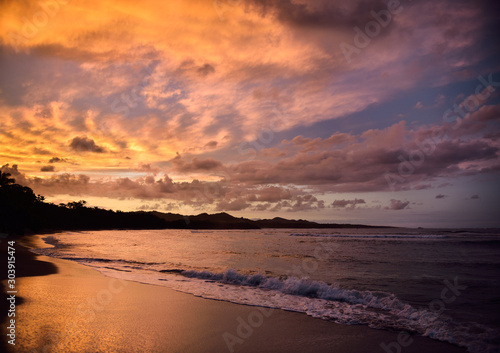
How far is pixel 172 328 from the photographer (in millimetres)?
7566

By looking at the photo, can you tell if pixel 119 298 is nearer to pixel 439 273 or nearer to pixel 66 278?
pixel 66 278

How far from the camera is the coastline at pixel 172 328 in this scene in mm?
6352

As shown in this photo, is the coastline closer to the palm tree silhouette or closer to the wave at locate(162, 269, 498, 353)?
the wave at locate(162, 269, 498, 353)

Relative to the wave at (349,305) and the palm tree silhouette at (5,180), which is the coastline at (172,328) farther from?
the palm tree silhouette at (5,180)

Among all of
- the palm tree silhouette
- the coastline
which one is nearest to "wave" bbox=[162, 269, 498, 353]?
the coastline

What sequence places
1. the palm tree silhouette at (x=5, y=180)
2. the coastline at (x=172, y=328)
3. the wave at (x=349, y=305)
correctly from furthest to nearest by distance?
1. the palm tree silhouette at (x=5, y=180)
2. the wave at (x=349, y=305)
3. the coastline at (x=172, y=328)

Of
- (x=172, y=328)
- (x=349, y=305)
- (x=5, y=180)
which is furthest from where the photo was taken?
(x=5, y=180)

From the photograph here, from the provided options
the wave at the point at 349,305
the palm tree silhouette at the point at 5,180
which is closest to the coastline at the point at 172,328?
the wave at the point at 349,305

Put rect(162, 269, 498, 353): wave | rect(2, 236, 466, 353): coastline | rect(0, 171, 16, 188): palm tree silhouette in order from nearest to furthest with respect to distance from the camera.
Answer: rect(2, 236, 466, 353): coastline
rect(162, 269, 498, 353): wave
rect(0, 171, 16, 188): palm tree silhouette

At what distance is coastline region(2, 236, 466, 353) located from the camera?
20.8ft

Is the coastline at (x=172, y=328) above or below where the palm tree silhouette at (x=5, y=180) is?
below

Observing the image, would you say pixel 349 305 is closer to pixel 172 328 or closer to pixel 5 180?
pixel 172 328

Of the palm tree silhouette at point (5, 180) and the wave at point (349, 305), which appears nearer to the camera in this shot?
the wave at point (349, 305)

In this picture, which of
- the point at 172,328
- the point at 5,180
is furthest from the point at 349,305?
the point at 5,180
